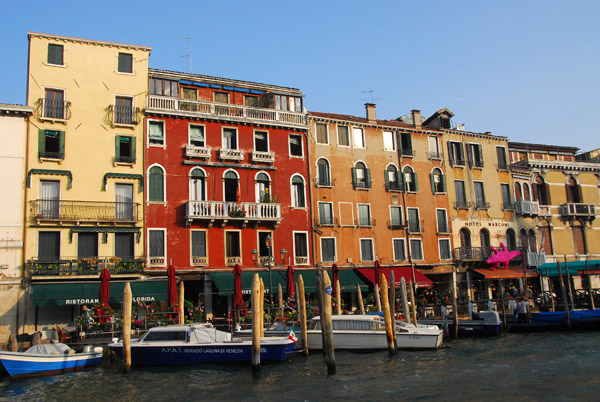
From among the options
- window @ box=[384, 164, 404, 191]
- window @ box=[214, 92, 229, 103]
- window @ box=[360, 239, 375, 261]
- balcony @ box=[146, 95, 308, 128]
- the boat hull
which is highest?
window @ box=[214, 92, 229, 103]

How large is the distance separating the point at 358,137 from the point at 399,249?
788cm

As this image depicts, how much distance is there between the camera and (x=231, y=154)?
33375 mm

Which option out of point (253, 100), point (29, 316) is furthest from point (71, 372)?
point (253, 100)

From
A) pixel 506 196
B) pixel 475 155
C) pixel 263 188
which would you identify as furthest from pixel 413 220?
pixel 263 188

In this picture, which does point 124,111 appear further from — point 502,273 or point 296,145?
point 502,273

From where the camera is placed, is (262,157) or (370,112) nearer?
(262,157)

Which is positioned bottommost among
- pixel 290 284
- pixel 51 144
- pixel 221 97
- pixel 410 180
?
pixel 290 284

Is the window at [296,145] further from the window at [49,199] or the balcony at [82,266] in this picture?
the window at [49,199]

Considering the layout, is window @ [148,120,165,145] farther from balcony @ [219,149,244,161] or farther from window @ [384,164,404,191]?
window @ [384,164,404,191]

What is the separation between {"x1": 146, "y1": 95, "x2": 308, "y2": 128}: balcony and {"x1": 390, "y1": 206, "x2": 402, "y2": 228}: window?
8.22 meters

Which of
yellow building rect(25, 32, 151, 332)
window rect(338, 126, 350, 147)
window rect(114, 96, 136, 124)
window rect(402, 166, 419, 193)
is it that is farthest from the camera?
window rect(402, 166, 419, 193)

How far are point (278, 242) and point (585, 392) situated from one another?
1964 centimetres

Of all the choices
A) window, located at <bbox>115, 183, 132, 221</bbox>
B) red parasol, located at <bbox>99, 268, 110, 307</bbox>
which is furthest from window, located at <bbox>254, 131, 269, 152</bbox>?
red parasol, located at <bbox>99, 268, 110, 307</bbox>

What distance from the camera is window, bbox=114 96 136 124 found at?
103 ft
